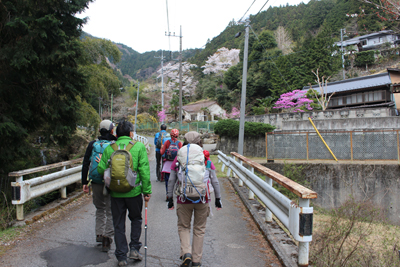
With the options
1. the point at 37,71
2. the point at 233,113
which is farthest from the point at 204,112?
the point at 37,71

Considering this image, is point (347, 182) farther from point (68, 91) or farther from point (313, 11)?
point (313, 11)

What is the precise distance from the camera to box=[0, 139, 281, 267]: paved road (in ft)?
13.3

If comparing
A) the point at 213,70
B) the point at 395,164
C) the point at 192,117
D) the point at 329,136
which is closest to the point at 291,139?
the point at 329,136

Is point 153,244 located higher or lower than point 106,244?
lower

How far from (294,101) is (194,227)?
32.4m

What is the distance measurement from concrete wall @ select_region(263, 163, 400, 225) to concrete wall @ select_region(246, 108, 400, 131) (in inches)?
280

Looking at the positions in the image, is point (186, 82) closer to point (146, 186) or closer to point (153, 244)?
point (153, 244)

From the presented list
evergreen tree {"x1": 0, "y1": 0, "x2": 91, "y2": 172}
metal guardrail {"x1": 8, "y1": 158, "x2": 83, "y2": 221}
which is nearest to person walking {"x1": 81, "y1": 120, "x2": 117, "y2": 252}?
metal guardrail {"x1": 8, "y1": 158, "x2": 83, "y2": 221}

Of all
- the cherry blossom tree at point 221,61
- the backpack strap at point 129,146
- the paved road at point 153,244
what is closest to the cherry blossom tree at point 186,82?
the cherry blossom tree at point 221,61

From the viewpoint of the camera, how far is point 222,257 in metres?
4.19

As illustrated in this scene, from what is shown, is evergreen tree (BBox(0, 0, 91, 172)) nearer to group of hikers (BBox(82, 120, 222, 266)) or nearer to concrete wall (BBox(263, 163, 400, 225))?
group of hikers (BBox(82, 120, 222, 266))

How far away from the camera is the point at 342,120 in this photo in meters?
18.3

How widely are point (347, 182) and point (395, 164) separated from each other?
1.89 m

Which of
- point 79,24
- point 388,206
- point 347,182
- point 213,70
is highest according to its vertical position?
point 213,70
